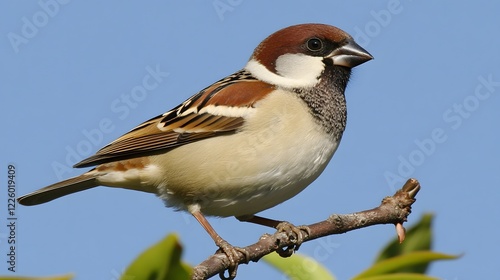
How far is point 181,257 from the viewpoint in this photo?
1501mm

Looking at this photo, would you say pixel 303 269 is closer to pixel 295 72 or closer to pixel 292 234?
pixel 292 234

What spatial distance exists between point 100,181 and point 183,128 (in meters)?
0.66

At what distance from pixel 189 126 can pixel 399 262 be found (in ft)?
9.67

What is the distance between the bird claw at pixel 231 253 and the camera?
3.40 meters

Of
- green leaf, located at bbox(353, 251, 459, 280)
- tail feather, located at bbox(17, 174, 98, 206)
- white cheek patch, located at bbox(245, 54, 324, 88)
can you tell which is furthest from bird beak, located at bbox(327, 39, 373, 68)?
green leaf, located at bbox(353, 251, 459, 280)

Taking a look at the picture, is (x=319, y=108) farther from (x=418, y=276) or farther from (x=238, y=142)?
(x=418, y=276)

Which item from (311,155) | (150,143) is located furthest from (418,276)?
(150,143)

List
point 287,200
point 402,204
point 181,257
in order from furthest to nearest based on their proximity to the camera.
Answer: point 287,200 < point 402,204 < point 181,257

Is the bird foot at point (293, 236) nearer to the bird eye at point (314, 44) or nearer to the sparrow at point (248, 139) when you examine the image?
the sparrow at point (248, 139)

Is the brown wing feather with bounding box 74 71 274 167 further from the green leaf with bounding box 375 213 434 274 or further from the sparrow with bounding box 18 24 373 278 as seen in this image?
the green leaf with bounding box 375 213 434 274

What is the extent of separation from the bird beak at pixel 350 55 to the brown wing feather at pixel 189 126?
52 cm

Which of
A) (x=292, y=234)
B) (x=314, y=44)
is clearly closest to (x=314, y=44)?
(x=314, y=44)

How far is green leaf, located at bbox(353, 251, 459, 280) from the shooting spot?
1.79 meters

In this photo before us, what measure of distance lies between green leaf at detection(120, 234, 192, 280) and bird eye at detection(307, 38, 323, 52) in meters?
3.47
